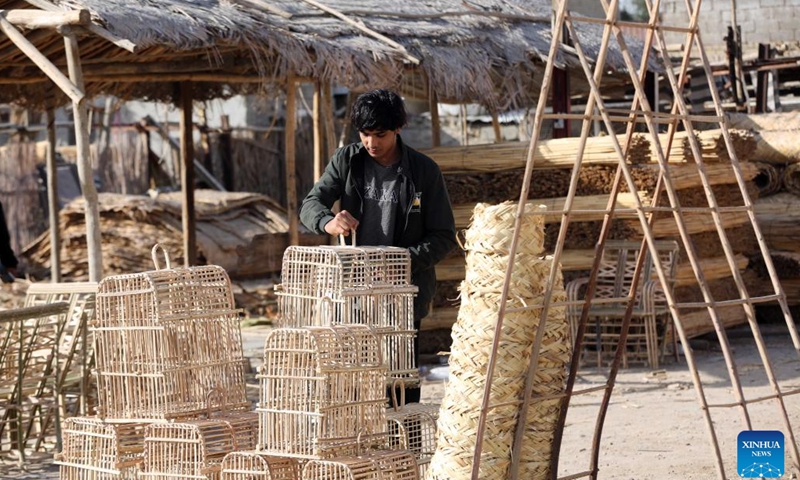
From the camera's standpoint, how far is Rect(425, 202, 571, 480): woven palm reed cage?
4.82 meters

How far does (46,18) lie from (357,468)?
4.79 m

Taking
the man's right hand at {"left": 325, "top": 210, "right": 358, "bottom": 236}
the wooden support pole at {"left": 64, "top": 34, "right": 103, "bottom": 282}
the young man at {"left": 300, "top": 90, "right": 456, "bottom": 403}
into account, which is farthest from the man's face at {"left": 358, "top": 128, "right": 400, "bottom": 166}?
the wooden support pole at {"left": 64, "top": 34, "right": 103, "bottom": 282}

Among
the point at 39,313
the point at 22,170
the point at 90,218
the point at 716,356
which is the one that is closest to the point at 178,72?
the point at 90,218

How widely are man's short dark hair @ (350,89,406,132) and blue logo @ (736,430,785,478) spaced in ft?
6.68

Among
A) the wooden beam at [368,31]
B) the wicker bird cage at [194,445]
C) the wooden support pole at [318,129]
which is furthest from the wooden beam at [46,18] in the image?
the wicker bird cage at [194,445]

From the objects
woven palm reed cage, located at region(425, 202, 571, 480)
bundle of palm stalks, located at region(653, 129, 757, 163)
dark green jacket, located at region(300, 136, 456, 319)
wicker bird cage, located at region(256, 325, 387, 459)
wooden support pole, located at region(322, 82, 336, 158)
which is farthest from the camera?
wooden support pole, located at region(322, 82, 336, 158)

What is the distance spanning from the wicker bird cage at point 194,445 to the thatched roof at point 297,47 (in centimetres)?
425

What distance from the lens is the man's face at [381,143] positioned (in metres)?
5.48

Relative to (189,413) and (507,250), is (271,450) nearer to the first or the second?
(189,413)

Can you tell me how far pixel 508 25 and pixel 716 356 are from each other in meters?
3.97

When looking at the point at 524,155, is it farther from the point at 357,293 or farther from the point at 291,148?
the point at 357,293

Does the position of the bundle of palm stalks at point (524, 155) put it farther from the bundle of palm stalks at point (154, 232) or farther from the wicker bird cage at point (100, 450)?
the wicker bird cage at point (100, 450)

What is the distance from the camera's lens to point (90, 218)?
7.97 m

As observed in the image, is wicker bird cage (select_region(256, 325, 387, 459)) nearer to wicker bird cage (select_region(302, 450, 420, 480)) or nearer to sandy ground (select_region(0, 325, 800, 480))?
wicker bird cage (select_region(302, 450, 420, 480))
